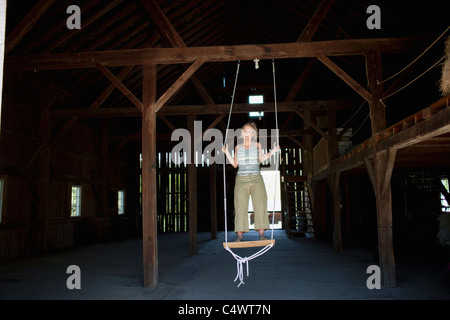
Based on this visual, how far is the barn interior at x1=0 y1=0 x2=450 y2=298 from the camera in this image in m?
6.58

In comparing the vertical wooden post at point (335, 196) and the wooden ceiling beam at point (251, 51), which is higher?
the wooden ceiling beam at point (251, 51)

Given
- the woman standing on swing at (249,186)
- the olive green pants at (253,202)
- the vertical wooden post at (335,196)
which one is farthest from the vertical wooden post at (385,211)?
the vertical wooden post at (335,196)

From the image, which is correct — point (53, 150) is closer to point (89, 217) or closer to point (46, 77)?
point (46, 77)

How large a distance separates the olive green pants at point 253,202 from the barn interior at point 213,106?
1261mm

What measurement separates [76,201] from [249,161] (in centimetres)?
1017

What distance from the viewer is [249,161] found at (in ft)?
18.4

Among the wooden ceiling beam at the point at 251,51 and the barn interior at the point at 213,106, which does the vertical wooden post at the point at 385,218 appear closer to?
the barn interior at the point at 213,106

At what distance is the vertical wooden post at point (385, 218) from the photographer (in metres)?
6.09

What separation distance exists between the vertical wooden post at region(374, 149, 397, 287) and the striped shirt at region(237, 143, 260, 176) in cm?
220

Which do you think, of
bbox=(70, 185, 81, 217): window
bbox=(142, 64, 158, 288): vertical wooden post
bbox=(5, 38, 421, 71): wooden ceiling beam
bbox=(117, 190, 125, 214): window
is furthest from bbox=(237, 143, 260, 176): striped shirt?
bbox=(117, 190, 125, 214): window

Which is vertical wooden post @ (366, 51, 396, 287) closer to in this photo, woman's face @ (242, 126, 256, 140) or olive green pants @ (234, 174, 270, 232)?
olive green pants @ (234, 174, 270, 232)

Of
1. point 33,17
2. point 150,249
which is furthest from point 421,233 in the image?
point 33,17

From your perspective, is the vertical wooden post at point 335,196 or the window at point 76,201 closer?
the vertical wooden post at point 335,196

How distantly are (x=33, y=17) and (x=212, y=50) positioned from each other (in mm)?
3260
